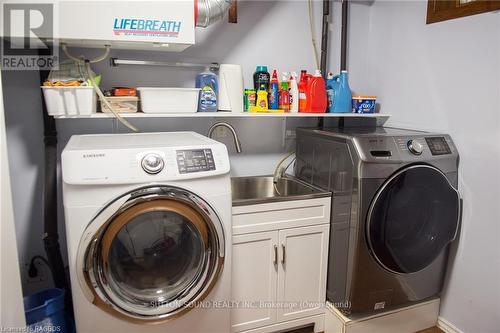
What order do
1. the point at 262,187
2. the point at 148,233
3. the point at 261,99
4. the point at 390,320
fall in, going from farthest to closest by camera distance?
the point at 262,187, the point at 261,99, the point at 390,320, the point at 148,233

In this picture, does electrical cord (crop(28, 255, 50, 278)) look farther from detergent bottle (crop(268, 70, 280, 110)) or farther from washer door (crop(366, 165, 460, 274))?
washer door (crop(366, 165, 460, 274))

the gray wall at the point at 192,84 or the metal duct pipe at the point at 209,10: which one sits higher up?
the metal duct pipe at the point at 209,10

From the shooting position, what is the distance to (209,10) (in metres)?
1.85

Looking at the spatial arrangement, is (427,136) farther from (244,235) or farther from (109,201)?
(109,201)

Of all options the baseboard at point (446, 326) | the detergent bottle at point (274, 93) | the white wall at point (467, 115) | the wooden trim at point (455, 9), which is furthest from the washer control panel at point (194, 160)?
the baseboard at point (446, 326)

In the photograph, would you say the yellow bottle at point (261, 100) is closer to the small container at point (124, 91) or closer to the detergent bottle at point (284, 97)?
the detergent bottle at point (284, 97)

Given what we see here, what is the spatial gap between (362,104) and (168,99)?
125cm

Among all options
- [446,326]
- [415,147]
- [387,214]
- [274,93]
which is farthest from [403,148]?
[446,326]

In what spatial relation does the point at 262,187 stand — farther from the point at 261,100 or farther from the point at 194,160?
the point at 194,160

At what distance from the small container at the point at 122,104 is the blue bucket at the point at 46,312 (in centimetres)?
97

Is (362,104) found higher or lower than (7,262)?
higher

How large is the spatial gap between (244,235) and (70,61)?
1.25 meters

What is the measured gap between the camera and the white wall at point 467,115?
6.11 feet

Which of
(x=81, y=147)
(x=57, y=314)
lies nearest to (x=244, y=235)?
(x=81, y=147)
